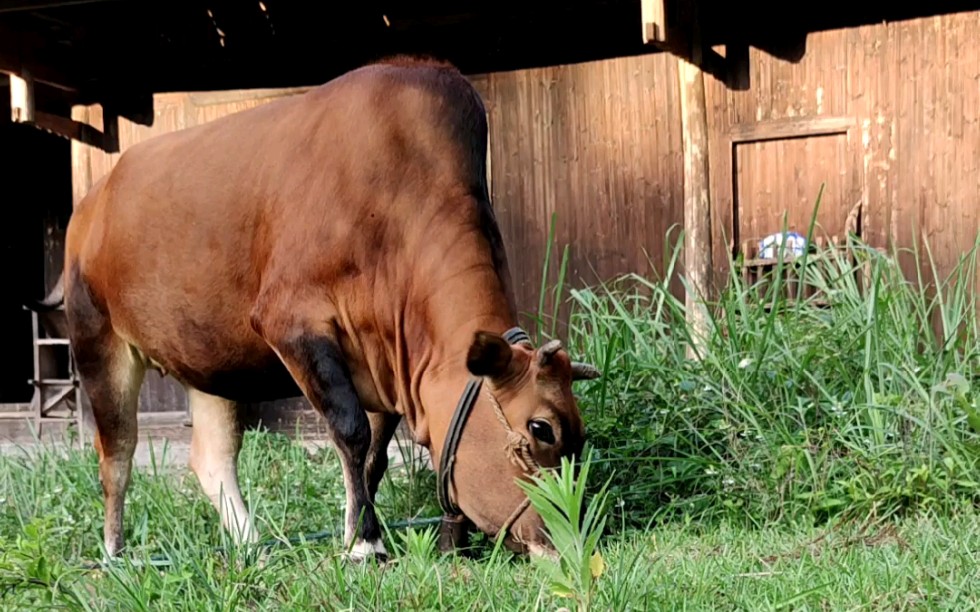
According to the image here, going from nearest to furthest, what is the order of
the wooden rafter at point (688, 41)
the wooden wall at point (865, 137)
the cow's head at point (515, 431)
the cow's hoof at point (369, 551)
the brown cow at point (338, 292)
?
the cow's head at point (515, 431) < the brown cow at point (338, 292) < the cow's hoof at point (369, 551) < the wooden rafter at point (688, 41) < the wooden wall at point (865, 137)

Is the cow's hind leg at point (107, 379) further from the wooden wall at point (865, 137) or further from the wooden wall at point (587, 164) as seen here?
the wooden wall at point (865, 137)

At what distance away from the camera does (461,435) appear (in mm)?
4367

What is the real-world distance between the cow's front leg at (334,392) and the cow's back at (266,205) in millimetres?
223

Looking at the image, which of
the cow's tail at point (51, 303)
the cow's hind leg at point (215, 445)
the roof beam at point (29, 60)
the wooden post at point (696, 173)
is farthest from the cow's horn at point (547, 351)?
the roof beam at point (29, 60)

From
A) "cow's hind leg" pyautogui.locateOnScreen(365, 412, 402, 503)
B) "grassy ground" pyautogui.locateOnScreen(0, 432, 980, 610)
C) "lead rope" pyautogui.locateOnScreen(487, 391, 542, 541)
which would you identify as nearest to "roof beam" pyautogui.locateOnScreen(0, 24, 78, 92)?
"cow's hind leg" pyautogui.locateOnScreen(365, 412, 402, 503)

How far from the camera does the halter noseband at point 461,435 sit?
4207mm

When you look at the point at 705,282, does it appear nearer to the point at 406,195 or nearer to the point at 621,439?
the point at 621,439

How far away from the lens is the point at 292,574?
3.67 metres

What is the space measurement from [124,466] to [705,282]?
13.7 feet

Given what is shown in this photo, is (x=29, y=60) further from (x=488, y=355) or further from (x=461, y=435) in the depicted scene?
(x=488, y=355)

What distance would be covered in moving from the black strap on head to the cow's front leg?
0.37 meters

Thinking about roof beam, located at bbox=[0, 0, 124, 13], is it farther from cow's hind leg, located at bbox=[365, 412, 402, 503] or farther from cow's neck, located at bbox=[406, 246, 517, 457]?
cow's neck, located at bbox=[406, 246, 517, 457]

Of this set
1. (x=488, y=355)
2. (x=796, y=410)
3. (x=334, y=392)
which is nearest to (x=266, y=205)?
(x=334, y=392)

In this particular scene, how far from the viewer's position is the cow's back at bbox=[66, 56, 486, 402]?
4.87 m
